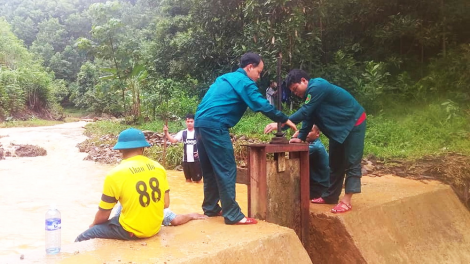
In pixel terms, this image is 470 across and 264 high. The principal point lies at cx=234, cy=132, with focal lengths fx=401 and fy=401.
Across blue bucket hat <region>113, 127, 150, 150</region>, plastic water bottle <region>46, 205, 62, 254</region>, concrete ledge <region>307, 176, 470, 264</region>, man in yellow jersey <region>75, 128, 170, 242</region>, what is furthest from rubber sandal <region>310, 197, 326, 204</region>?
plastic water bottle <region>46, 205, 62, 254</region>

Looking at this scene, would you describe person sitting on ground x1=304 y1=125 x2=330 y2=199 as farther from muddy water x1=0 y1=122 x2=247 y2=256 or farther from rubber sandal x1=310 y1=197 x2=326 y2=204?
muddy water x1=0 y1=122 x2=247 y2=256

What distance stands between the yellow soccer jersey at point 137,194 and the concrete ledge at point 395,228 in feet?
6.41

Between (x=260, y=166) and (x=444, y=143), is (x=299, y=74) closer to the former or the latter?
(x=260, y=166)

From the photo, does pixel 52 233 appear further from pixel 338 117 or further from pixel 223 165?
pixel 338 117

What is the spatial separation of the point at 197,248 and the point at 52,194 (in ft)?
20.0

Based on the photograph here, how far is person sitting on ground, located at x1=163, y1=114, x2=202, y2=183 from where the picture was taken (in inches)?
314

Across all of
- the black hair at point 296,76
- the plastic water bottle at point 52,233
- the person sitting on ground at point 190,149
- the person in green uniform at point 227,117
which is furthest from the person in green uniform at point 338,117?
the person sitting on ground at point 190,149

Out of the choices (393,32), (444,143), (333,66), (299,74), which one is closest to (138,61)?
(333,66)

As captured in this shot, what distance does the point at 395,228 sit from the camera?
4.64 m

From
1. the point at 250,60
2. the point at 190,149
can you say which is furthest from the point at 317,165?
the point at 190,149

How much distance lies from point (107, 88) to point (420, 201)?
15995 millimetres

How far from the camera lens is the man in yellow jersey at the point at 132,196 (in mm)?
3141

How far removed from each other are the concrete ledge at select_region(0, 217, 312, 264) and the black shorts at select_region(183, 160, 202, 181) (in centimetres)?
444

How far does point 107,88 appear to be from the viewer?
60.8ft
